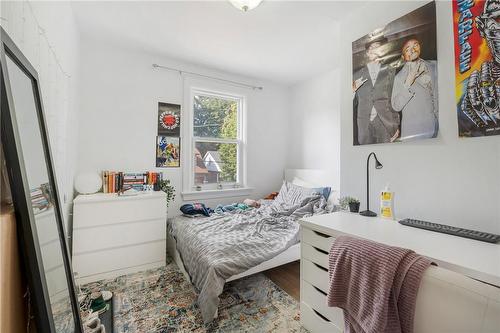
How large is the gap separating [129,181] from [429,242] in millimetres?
2867

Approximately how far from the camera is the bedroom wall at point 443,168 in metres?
1.22

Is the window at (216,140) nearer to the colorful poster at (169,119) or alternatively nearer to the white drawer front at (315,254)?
the colorful poster at (169,119)

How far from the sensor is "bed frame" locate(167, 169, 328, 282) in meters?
1.96

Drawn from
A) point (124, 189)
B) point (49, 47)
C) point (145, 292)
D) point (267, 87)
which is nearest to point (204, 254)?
point (145, 292)

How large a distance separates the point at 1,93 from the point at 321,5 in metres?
2.24

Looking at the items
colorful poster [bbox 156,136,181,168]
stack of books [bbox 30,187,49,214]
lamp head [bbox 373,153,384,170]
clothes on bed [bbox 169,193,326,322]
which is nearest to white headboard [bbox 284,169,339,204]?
clothes on bed [bbox 169,193,326,322]

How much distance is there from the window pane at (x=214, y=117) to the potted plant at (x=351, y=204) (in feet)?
7.38

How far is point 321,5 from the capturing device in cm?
194

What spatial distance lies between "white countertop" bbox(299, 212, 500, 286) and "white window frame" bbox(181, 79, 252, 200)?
208 centimetres

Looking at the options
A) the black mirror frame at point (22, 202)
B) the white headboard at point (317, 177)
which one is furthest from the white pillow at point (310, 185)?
the black mirror frame at point (22, 202)

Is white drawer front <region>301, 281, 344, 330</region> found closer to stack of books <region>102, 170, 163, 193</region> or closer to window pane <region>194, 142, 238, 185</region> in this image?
stack of books <region>102, 170, 163, 193</region>

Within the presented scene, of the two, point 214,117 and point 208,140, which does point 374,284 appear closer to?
point 208,140

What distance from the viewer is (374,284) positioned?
898mm

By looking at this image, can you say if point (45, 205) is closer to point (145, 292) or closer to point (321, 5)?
point (145, 292)
